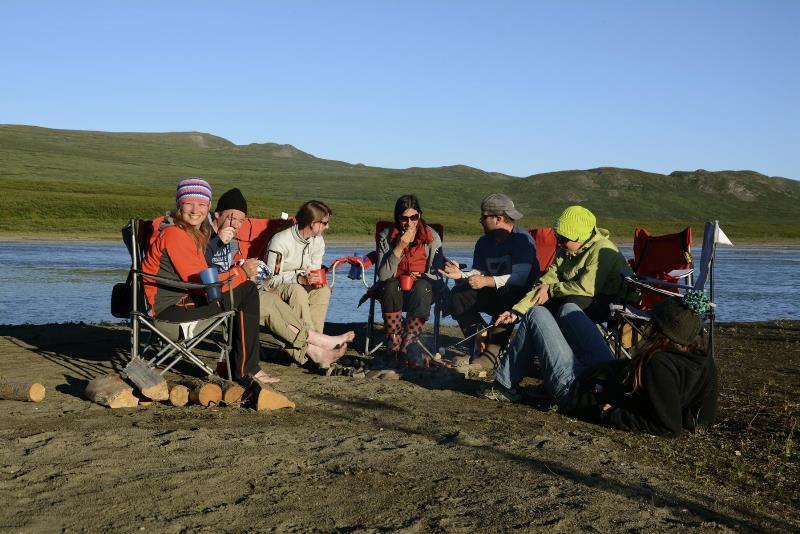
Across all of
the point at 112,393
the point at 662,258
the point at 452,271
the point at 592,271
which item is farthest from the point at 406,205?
the point at 112,393

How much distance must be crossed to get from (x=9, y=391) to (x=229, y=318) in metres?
1.35

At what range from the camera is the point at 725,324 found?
10.5 m

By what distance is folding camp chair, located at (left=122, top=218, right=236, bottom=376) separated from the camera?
561 cm

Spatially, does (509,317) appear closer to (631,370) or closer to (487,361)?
(487,361)

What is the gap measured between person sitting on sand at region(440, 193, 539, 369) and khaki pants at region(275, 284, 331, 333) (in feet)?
3.16

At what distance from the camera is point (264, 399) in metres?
5.13

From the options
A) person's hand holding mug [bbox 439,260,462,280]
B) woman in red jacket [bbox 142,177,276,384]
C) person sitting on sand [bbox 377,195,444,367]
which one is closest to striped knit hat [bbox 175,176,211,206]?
woman in red jacket [bbox 142,177,276,384]

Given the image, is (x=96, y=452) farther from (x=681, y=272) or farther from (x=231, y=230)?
(x=681, y=272)

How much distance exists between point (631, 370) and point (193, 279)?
2.71 m

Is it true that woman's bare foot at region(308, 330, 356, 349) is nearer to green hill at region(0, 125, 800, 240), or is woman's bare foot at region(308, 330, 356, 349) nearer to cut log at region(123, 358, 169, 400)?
cut log at region(123, 358, 169, 400)

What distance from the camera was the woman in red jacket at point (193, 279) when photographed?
5.73 metres

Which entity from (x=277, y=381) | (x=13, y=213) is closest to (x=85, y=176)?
(x=13, y=213)

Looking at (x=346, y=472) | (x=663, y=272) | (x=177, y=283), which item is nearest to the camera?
(x=346, y=472)

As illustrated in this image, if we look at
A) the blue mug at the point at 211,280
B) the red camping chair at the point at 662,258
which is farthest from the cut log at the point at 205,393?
the red camping chair at the point at 662,258
